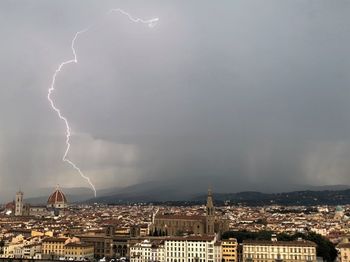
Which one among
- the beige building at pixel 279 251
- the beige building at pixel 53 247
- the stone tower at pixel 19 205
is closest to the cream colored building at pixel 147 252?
the beige building at pixel 53 247

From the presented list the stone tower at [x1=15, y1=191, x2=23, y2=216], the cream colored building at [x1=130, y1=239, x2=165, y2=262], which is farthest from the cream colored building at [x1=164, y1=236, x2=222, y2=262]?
the stone tower at [x1=15, y1=191, x2=23, y2=216]

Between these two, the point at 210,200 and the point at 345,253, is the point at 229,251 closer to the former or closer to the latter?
the point at 345,253

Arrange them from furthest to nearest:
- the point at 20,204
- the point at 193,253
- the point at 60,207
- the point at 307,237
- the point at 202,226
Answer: the point at 60,207 → the point at 20,204 → the point at 202,226 → the point at 307,237 → the point at 193,253

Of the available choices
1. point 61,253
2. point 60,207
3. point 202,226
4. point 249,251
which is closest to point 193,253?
point 249,251

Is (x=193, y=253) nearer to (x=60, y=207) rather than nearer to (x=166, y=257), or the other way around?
(x=166, y=257)

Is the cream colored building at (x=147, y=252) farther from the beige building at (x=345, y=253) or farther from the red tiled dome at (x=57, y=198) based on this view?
the red tiled dome at (x=57, y=198)

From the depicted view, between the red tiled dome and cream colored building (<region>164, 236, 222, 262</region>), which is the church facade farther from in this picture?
the red tiled dome
